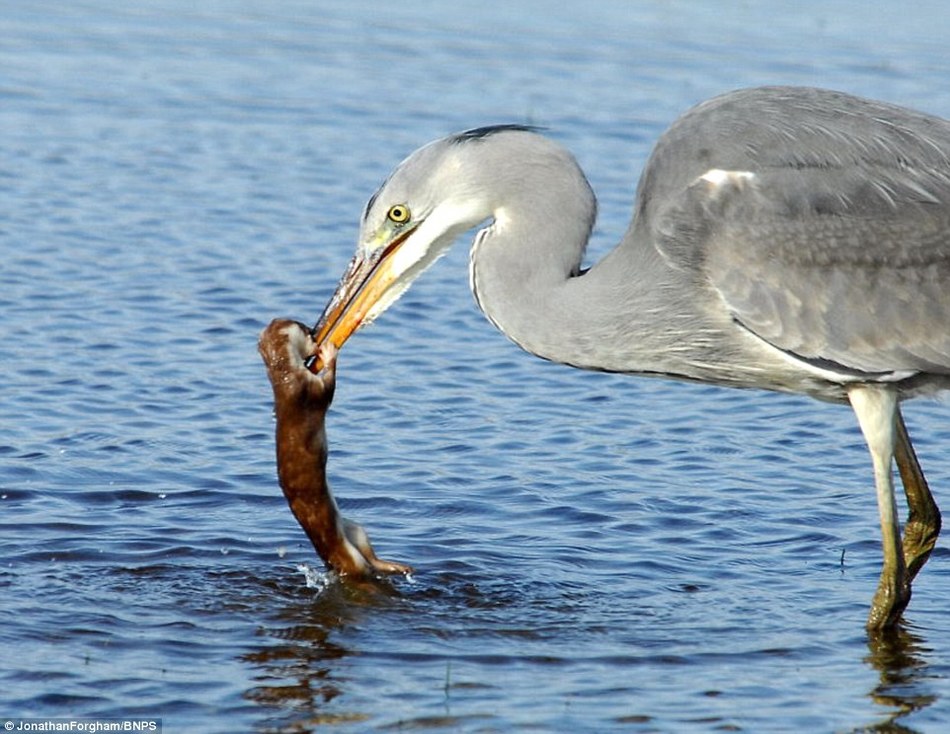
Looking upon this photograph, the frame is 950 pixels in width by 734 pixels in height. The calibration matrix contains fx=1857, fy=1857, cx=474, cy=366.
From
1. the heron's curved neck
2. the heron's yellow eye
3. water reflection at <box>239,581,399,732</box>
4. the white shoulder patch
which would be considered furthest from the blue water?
the white shoulder patch

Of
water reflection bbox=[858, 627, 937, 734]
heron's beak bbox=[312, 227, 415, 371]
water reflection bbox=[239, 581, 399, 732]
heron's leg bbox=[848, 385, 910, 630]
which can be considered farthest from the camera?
heron's leg bbox=[848, 385, 910, 630]

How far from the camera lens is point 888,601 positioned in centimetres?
741

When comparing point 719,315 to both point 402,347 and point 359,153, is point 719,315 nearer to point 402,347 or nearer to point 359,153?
point 402,347

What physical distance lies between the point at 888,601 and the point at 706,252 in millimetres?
1606

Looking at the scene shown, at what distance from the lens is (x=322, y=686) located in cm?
669

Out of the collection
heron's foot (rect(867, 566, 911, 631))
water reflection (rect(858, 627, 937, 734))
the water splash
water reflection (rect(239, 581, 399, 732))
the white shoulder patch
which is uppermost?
the white shoulder patch

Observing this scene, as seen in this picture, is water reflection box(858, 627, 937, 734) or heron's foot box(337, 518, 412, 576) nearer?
water reflection box(858, 627, 937, 734)

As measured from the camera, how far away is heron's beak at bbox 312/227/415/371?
7191 millimetres

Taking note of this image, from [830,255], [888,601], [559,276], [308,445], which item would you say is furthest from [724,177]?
[308,445]

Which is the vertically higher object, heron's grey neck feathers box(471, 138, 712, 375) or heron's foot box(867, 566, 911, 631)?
heron's grey neck feathers box(471, 138, 712, 375)

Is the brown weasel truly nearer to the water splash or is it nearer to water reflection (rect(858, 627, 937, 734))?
the water splash

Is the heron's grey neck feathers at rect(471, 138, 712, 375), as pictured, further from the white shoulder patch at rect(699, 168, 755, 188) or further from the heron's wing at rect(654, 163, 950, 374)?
the white shoulder patch at rect(699, 168, 755, 188)

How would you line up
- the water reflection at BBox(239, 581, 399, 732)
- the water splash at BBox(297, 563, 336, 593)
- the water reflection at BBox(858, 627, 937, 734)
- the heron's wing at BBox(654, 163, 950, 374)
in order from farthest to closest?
the water splash at BBox(297, 563, 336, 593) → the heron's wing at BBox(654, 163, 950, 374) → the water reflection at BBox(858, 627, 937, 734) → the water reflection at BBox(239, 581, 399, 732)

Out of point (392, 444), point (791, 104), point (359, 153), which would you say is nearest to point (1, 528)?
point (392, 444)
